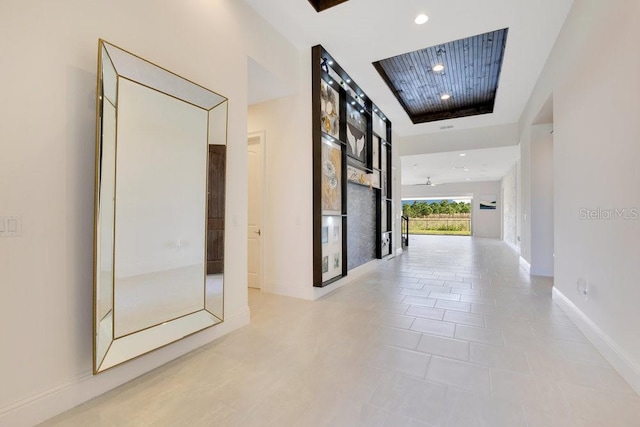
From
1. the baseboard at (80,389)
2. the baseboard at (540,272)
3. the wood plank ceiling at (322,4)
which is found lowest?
the baseboard at (80,389)

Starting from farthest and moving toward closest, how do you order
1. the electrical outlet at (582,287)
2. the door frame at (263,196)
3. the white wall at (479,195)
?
the white wall at (479,195)
the door frame at (263,196)
the electrical outlet at (582,287)

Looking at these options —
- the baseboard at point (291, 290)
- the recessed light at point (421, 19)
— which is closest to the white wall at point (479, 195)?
the recessed light at point (421, 19)

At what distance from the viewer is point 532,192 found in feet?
17.5

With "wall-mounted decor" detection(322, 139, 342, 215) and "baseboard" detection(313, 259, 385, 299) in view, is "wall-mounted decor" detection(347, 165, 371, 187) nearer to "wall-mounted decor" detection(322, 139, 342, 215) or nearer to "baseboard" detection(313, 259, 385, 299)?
"wall-mounted decor" detection(322, 139, 342, 215)

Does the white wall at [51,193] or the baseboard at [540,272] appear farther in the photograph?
the baseboard at [540,272]

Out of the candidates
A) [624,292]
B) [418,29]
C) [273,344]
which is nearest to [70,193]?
[273,344]

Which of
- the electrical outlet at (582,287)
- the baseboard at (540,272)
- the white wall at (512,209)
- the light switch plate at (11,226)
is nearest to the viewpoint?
the light switch plate at (11,226)

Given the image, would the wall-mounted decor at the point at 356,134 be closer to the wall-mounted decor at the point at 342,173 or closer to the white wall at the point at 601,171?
the wall-mounted decor at the point at 342,173

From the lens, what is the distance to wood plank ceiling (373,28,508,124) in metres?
4.20

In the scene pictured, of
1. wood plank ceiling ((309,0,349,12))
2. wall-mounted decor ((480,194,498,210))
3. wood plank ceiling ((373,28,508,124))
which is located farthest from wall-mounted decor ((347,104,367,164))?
wall-mounted decor ((480,194,498,210))

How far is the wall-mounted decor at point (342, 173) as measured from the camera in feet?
12.5

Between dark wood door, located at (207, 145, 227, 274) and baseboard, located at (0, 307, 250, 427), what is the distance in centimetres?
64

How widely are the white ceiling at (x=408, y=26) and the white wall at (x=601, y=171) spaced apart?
1.23 ft

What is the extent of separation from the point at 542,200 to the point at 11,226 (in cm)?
672
